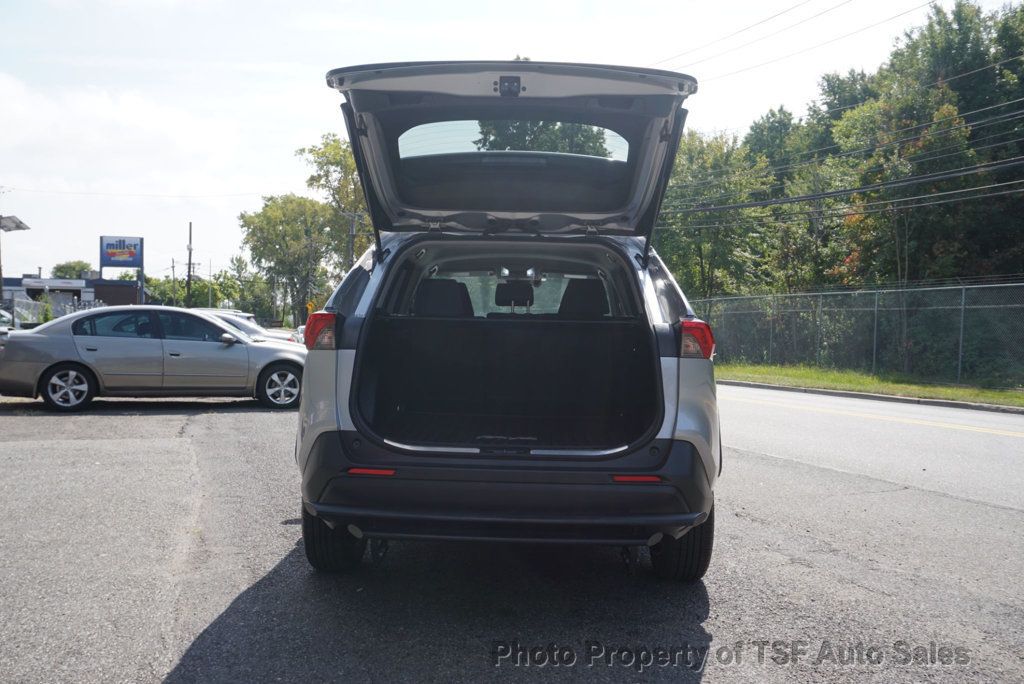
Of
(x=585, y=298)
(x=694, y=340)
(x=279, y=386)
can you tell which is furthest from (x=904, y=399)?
(x=694, y=340)

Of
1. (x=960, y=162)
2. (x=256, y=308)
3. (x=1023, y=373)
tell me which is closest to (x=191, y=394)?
(x=1023, y=373)

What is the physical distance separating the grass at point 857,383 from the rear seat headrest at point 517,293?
14.8m

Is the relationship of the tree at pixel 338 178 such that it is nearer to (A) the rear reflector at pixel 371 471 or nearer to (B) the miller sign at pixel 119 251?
(B) the miller sign at pixel 119 251

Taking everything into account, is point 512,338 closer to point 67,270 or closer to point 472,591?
point 472,591

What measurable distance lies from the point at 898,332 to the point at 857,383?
235cm

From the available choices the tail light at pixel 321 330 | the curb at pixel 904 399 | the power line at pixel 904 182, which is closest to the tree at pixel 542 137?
the tail light at pixel 321 330

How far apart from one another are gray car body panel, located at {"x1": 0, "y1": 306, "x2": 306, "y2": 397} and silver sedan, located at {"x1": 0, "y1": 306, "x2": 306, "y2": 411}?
1 cm

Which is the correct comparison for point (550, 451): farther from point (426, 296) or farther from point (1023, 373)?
point (1023, 373)

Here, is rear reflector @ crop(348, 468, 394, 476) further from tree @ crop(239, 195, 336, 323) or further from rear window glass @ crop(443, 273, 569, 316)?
tree @ crop(239, 195, 336, 323)

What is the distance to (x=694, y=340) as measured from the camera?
3.91 m

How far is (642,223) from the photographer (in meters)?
4.76

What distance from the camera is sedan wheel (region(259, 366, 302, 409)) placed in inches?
508

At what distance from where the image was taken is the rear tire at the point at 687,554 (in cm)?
419

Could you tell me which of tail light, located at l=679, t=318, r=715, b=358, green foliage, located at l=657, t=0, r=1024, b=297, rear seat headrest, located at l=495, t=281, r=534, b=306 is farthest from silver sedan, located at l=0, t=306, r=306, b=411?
green foliage, located at l=657, t=0, r=1024, b=297
